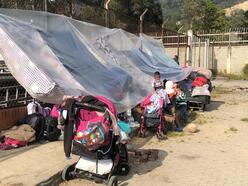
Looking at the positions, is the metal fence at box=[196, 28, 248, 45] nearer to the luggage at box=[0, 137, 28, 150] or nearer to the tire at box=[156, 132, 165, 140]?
the tire at box=[156, 132, 165, 140]

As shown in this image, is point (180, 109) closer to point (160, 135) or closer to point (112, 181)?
point (160, 135)

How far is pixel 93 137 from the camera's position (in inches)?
238

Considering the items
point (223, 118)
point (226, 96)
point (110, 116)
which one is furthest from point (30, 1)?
point (226, 96)

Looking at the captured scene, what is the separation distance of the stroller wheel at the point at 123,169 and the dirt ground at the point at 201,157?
3.5 inches

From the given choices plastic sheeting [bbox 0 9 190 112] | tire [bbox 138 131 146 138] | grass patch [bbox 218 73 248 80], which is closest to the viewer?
plastic sheeting [bbox 0 9 190 112]

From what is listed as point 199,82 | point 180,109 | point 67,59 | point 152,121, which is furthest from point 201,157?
point 199,82

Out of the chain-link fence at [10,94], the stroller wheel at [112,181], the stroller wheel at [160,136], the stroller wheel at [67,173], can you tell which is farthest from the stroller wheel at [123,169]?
the chain-link fence at [10,94]

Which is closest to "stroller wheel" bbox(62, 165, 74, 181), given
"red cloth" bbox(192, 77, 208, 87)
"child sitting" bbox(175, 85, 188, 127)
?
"child sitting" bbox(175, 85, 188, 127)

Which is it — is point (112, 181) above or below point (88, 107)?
below

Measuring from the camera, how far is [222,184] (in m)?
6.59

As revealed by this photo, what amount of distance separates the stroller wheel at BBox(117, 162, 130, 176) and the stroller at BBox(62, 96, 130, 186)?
372 millimetres

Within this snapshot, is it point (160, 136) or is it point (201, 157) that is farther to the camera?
point (160, 136)

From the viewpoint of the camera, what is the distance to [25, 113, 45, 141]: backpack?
8.73m

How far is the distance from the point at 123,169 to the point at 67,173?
0.88m
